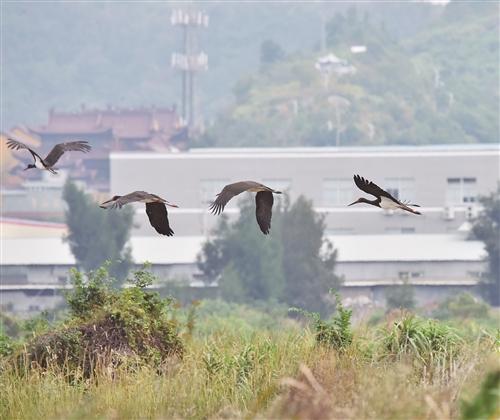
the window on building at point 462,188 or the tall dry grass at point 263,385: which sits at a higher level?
the window on building at point 462,188

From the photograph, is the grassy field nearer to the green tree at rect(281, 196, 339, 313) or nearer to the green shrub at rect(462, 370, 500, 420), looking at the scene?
the green shrub at rect(462, 370, 500, 420)

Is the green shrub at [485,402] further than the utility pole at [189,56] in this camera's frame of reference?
No

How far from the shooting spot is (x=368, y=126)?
101m

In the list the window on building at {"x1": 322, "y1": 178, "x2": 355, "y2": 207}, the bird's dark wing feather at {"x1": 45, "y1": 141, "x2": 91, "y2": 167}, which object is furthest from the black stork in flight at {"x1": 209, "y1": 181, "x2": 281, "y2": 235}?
the window on building at {"x1": 322, "y1": 178, "x2": 355, "y2": 207}

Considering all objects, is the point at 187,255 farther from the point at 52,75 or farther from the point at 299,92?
the point at 52,75

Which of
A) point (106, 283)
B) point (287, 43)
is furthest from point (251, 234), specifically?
point (287, 43)

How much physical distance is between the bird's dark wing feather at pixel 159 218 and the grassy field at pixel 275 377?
729 millimetres

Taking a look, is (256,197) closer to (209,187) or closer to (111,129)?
(209,187)

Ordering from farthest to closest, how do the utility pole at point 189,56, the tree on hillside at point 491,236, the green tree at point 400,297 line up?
the utility pole at point 189,56 → the tree on hillside at point 491,236 → the green tree at point 400,297

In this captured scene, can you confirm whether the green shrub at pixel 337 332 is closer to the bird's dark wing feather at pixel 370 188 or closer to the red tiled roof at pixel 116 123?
the bird's dark wing feather at pixel 370 188

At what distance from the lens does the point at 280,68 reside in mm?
109438

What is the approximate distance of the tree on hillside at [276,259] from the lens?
55750 mm

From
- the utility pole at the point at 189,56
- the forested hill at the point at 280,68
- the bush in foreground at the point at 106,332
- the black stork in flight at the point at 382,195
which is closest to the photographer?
the black stork in flight at the point at 382,195

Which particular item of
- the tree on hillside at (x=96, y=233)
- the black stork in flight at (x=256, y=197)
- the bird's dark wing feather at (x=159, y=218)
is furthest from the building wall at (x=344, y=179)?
the black stork in flight at (x=256, y=197)
